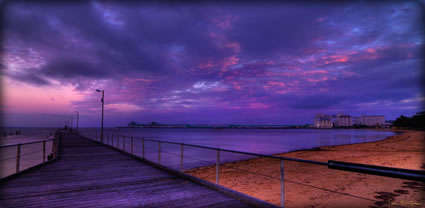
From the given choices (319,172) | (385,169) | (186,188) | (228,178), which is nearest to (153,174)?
(186,188)

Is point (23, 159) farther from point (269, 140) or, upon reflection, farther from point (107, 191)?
point (269, 140)

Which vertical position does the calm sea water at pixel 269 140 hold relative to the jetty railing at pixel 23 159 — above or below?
below

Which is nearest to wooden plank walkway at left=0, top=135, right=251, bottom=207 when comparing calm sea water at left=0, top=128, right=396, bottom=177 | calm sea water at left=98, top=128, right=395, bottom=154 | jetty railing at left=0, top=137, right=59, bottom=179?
jetty railing at left=0, top=137, right=59, bottom=179

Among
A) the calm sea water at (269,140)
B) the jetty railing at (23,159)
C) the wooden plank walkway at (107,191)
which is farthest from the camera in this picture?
the calm sea water at (269,140)

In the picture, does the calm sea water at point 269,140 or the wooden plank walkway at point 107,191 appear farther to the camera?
the calm sea water at point 269,140

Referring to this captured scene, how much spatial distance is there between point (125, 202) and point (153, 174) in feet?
7.41

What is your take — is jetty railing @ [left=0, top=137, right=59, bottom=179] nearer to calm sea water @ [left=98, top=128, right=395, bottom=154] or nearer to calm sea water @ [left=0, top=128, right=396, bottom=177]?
calm sea water @ [left=0, top=128, right=396, bottom=177]

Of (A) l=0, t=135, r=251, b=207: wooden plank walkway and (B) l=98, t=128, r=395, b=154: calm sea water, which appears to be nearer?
(A) l=0, t=135, r=251, b=207: wooden plank walkway

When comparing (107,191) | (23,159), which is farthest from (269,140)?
(107,191)

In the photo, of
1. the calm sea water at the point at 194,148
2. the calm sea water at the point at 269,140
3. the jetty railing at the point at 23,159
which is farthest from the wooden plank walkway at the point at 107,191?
the calm sea water at the point at 269,140

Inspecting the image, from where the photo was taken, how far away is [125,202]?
12.3 ft

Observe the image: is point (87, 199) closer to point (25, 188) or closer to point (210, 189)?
point (25, 188)

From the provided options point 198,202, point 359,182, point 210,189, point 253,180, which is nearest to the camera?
point 198,202

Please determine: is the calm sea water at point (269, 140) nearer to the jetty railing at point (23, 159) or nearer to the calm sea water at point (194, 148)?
the calm sea water at point (194, 148)
